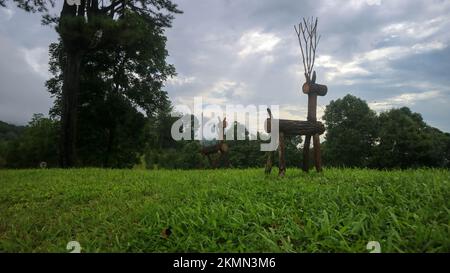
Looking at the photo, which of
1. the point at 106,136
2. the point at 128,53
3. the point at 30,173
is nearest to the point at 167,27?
the point at 128,53

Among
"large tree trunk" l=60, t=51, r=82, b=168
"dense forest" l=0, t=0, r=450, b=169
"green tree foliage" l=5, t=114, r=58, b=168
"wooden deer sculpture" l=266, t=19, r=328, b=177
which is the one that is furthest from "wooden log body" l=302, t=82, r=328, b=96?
"green tree foliage" l=5, t=114, r=58, b=168

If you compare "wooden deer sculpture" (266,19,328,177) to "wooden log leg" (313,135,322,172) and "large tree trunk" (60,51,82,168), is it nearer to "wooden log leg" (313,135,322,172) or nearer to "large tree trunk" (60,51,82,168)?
"wooden log leg" (313,135,322,172)

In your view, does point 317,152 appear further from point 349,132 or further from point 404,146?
point 404,146

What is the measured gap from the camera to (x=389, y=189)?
562 centimetres

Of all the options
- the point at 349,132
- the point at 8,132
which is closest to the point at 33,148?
the point at 8,132

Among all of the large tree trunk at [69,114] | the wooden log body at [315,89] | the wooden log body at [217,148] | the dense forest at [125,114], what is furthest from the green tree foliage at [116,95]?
the wooden log body at [315,89]

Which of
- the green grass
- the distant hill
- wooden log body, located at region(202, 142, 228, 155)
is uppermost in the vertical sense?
the distant hill

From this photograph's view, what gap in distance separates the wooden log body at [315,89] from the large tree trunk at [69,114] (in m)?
12.8

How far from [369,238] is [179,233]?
245cm

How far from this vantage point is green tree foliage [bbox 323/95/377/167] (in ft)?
111

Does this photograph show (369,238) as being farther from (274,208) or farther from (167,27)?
(167,27)

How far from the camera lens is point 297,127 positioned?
9328mm

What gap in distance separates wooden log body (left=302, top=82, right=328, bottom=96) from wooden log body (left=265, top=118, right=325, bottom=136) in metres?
0.94

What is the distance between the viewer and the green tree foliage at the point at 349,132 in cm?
3375
